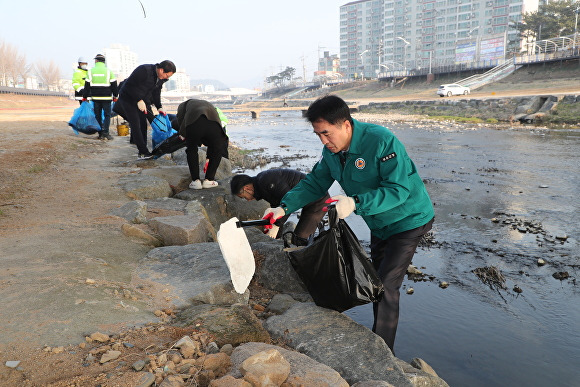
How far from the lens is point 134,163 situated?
307 inches

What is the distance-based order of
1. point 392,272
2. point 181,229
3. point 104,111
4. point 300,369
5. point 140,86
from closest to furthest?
point 300,369 < point 392,272 < point 181,229 < point 140,86 < point 104,111

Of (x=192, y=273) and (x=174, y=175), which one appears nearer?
(x=192, y=273)

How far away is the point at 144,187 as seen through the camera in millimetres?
5953

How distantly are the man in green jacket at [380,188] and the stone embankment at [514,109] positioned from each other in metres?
21.1

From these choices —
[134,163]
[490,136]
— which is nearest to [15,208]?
[134,163]

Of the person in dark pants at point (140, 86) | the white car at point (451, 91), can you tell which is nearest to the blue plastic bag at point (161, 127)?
the person in dark pants at point (140, 86)

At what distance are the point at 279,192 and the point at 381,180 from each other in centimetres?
180

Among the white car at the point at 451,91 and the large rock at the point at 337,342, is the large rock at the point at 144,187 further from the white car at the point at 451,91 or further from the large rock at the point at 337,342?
the white car at the point at 451,91

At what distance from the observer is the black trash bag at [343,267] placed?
266 centimetres

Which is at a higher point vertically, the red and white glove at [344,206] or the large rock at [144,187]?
the red and white glove at [344,206]

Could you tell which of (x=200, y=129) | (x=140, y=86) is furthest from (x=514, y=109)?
(x=200, y=129)

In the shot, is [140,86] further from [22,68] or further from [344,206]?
[22,68]

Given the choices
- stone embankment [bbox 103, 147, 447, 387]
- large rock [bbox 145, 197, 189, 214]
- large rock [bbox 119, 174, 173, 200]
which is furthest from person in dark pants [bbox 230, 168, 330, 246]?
large rock [bbox 119, 174, 173, 200]

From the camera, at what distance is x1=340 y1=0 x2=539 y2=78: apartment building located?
78438mm
